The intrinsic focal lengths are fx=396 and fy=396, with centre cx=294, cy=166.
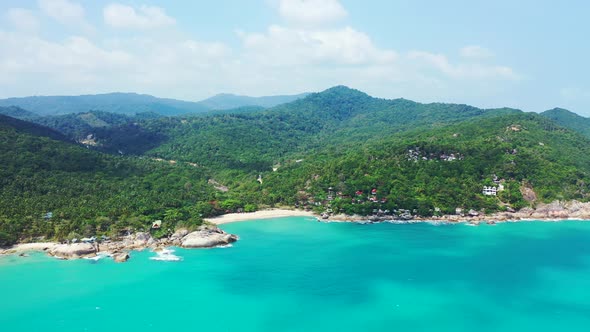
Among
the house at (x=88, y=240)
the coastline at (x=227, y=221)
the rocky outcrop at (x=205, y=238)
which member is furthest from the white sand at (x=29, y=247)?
the rocky outcrop at (x=205, y=238)

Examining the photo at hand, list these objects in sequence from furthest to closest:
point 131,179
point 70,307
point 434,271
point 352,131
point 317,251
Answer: point 352,131
point 131,179
point 317,251
point 434,271
point 70,307

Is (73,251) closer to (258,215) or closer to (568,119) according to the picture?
(258,215)

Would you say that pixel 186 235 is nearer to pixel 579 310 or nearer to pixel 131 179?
pixel 131 179

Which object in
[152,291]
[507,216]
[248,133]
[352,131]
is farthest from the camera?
[352,131]

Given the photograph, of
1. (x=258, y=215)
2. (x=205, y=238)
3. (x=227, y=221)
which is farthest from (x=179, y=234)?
(x=258, y=215)

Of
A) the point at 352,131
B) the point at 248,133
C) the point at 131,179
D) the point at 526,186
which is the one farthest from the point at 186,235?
the point at 352,131

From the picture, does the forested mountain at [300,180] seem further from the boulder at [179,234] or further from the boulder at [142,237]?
the boulder at [179,234]

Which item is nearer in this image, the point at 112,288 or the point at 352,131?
the point at 112,288
